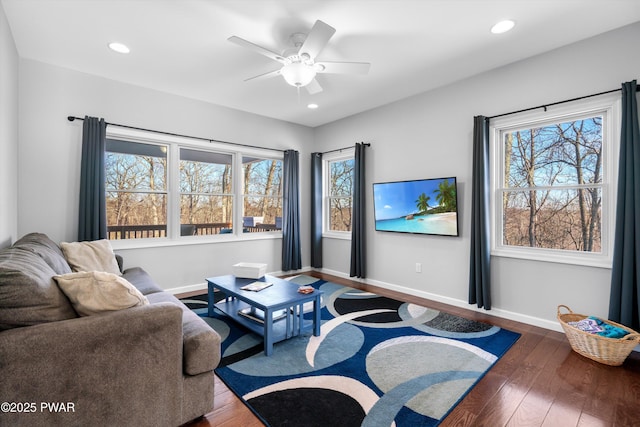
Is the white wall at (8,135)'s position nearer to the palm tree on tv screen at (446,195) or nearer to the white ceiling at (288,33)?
the white ceiling at (288,33)

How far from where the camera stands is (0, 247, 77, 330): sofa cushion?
126 cm

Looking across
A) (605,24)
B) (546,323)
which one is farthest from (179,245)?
(605,24)

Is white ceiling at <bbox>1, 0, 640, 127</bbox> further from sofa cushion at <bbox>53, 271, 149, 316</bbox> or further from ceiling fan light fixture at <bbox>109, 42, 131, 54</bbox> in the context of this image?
sofa cushion at <bbox>53, 271, 149, 316</bbox>

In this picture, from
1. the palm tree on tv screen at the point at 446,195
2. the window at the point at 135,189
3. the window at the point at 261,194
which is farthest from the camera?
the window at the point at 261,194

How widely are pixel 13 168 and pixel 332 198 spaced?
4098 millimetres

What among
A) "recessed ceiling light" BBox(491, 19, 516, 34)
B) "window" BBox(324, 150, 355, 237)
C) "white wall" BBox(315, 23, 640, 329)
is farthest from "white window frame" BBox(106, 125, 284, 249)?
"recessed ceiling light" BBox(491, 19, 516, 34)

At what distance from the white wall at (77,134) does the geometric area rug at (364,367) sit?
3.85ft

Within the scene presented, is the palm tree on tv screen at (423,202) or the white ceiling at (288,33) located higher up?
the white ceiling at (288,33)

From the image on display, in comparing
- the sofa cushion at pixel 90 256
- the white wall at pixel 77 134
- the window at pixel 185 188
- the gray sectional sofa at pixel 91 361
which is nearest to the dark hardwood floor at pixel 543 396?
the gray sectional sofa at pixel 91 361

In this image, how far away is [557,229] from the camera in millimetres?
3021

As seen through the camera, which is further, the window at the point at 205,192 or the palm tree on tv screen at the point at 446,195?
the window at the point at 205,192

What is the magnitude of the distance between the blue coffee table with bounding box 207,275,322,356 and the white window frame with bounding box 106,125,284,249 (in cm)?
137

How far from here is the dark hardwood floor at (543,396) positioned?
1.72 m

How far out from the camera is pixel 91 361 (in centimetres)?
134
